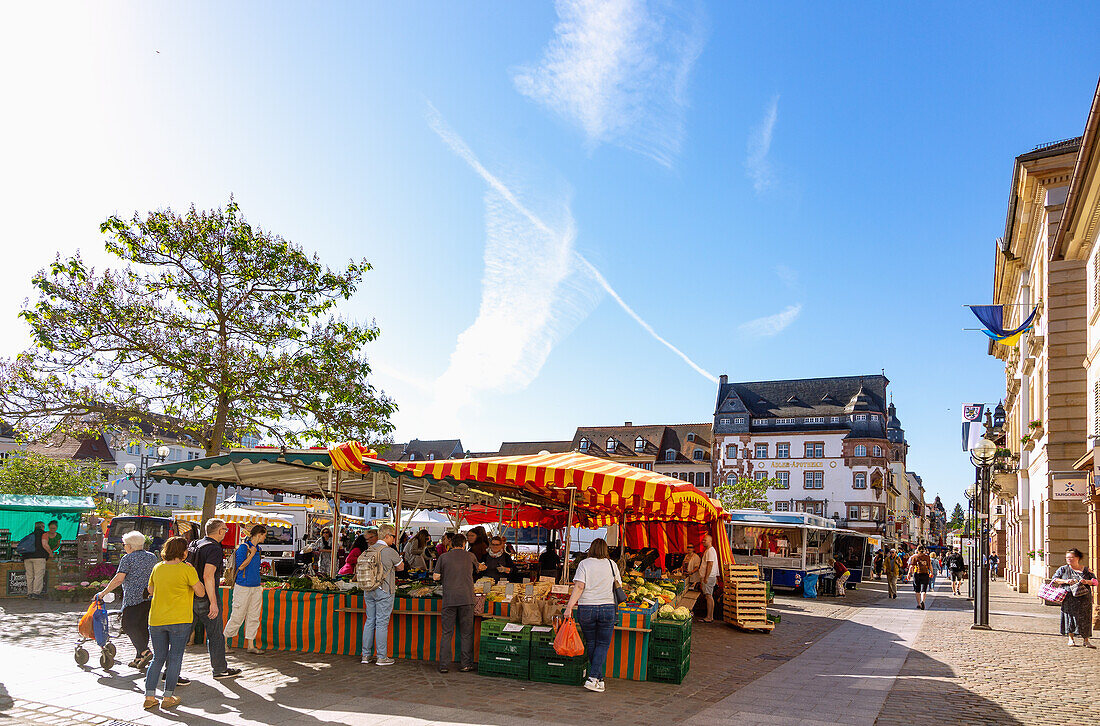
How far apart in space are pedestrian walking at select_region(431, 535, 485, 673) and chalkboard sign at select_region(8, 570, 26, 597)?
12.6m

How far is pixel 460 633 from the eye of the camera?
10.1 metres

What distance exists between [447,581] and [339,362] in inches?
456

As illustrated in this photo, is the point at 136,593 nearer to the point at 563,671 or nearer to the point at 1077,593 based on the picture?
the point at 563,671

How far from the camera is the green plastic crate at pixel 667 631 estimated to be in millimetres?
9805

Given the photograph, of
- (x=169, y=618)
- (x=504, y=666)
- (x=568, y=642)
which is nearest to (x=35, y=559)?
(x=169, y=618)

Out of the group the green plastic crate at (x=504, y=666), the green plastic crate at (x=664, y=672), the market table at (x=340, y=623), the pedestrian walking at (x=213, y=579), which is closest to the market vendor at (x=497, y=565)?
the market table at (x=340, y=623)

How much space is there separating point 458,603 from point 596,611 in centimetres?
186

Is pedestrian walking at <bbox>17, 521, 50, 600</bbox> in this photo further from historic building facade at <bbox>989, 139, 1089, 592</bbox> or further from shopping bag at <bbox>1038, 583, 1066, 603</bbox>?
historic building facade at <bbox>989, 139, 1089, 592</bbox>

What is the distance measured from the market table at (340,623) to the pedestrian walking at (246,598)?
5.5 inches

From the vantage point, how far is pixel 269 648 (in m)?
11.1

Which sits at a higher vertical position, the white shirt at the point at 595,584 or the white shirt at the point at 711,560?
the white shirt at the point at 595,584

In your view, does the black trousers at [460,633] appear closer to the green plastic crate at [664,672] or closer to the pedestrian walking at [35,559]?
the green plastic crate at [664,672]

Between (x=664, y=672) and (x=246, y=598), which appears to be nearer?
(x=664, y=672)

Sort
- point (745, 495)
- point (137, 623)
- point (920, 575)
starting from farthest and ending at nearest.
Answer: point (745, 495)
point (920, 575)
point (137, 623)
